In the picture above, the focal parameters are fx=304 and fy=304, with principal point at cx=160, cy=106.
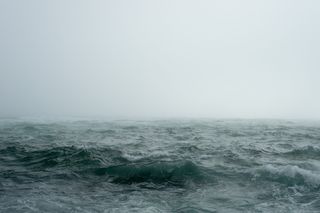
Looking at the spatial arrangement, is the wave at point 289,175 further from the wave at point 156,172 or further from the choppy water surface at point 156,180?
the wave at point 156,172

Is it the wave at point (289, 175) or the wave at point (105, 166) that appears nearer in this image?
the wave at point (289, 175)

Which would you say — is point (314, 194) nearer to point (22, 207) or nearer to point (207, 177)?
point (207, 177)

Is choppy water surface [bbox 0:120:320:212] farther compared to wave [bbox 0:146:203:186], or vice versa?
wave [bbox 0:146:203:186]

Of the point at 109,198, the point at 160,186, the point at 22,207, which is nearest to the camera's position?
the point at 22,207

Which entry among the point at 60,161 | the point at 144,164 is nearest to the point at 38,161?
the point at 60,161

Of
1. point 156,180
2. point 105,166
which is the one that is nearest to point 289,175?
point 156,180

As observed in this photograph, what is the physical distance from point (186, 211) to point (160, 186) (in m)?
2.41

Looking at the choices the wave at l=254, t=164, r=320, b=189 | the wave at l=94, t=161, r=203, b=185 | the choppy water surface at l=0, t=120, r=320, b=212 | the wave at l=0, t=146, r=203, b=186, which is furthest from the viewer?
the wave at l=0, t=146, r=203, b=186

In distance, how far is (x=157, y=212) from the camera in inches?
277

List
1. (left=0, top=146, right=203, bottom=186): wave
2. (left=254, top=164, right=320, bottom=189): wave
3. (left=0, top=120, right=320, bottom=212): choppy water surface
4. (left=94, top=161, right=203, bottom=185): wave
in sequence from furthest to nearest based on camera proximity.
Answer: (left=0, top=146, right=203, bottom=186): wave, (left=94, top=161, right=203, bottom=185): wave, (left=254, top=164, right=320, bottom=189): wave, (left=0, top=120, right=320, bottom=212): choppy water surface

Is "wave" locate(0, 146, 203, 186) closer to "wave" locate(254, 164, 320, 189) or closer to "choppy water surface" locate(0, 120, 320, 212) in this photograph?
"choppy water surface" locate(0, 120, 320, 212)

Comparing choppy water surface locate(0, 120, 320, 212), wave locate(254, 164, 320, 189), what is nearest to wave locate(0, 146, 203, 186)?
choppy water surface locate(0, 120, 320, 212)

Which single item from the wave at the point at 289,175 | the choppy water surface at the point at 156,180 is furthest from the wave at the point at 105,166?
the wave at the point at 289,175

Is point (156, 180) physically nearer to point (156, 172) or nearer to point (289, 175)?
point (156, 172)
